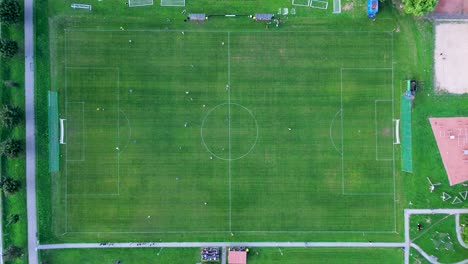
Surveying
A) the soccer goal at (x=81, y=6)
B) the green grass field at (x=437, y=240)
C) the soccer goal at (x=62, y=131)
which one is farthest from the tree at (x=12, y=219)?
the green grass field at (x=437, y=240)

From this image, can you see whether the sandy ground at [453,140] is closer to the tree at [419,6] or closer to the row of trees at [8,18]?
the tree at [419,6]

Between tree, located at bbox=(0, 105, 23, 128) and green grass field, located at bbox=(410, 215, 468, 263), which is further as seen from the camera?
green grass field, located at bbox=(410, 215, 468, 263)

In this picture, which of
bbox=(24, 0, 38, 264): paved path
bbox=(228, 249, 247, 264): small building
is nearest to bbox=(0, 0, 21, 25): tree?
bbox=(24, 0, 38, 264): paved path

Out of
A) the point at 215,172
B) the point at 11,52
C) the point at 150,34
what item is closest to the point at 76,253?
the point at 215,172

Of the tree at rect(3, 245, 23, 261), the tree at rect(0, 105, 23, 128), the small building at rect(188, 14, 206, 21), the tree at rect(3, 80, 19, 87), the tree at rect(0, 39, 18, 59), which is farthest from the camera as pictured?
the small building at rect(188, 14, 206, 21)

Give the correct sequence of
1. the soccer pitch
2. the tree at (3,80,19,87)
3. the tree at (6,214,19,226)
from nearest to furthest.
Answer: the tree at (6,214,19,226), the tree at (3,80,19,87), the soccer pitch

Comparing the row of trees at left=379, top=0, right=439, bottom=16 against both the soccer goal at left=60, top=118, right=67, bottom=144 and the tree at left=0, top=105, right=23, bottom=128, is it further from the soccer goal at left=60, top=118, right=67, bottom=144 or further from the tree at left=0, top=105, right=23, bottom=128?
the tree at left=0, top=105, right=23, bottom=128
